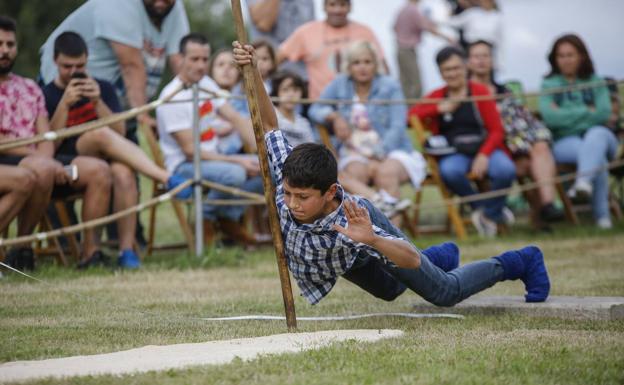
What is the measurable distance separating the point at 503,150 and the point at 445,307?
4.59 m

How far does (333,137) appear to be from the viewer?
32.6 ft

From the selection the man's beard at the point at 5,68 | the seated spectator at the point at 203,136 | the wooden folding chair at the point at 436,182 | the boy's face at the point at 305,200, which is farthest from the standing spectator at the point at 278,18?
the boy's face at the point at 305,200

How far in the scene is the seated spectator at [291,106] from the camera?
940cm

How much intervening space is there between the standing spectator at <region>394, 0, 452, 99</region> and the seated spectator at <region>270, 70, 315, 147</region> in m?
7.39

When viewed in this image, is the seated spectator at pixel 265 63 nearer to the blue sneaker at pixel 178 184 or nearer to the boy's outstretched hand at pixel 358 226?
the blue sneaker at pixel 178 184

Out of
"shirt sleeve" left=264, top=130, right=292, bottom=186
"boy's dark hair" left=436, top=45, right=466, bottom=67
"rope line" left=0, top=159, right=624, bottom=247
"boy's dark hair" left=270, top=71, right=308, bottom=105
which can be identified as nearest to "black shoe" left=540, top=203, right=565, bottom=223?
"rope line" left=0, top=159, right=624, bottom=247

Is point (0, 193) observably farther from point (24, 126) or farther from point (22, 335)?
point (22, 335)

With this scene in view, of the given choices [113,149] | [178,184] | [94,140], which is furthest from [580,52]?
[94,140]

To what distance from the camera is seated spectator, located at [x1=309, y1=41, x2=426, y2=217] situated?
31.2 ft

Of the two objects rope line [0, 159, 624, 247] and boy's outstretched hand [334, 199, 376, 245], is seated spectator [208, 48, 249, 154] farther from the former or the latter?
boy's outstretched hand [334, 199, 376, 245]

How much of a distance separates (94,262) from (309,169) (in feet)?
11.4

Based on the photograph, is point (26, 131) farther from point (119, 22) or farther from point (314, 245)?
point (314, 245)

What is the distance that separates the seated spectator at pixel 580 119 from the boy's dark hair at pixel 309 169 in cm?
591

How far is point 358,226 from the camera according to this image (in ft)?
15.4
